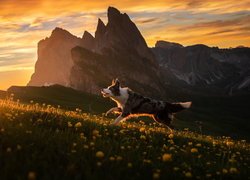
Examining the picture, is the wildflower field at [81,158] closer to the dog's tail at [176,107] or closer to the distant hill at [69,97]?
the dog's tail at [176,107]

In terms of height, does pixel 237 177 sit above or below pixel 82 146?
below

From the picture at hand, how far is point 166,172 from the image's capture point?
322 inches

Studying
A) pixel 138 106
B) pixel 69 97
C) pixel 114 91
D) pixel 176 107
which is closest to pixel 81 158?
pixel 138 106

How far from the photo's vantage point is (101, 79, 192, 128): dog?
19531mm

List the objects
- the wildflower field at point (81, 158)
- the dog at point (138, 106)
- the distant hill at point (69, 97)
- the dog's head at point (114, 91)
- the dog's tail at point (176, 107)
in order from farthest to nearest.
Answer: the distant hill at point (69, 97), the dog's tail at point (176, 107), the dog's head at point (114, 91), the dog at point (138, 106), the wildflower field at point (81, 158)

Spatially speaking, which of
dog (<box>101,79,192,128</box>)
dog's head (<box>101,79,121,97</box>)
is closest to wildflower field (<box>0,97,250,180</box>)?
dog (<box>101,79,192,128</box>)

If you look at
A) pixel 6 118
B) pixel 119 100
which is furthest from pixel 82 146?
pixel 119 100

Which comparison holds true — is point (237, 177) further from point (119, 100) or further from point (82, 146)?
point (119, 100)

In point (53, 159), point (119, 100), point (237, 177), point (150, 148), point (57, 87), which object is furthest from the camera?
point (57, 87)

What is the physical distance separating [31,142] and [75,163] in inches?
53.1

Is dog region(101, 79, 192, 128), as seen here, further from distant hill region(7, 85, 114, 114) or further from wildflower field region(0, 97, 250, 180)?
distant hill region(7, 85, 114, 114)

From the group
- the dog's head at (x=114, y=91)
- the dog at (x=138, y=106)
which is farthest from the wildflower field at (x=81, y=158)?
the dog's head at (x=114, y=91)

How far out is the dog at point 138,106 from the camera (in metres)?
19.5

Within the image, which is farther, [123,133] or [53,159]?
[123,133]
